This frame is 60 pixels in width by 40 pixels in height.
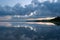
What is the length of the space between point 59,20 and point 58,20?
1.47 meters

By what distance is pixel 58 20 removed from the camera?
529ft

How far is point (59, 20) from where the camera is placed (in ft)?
525
